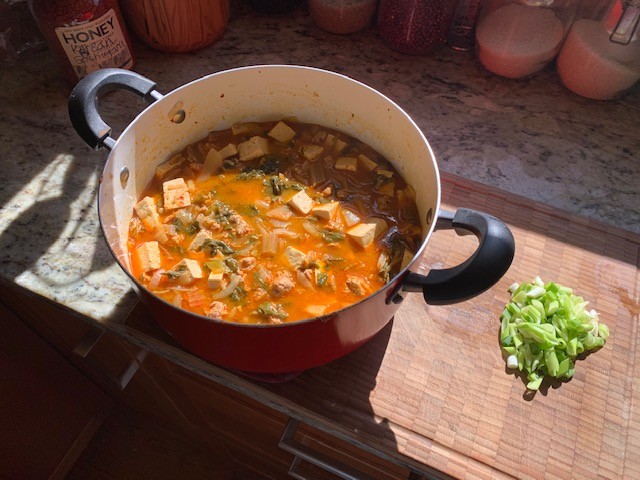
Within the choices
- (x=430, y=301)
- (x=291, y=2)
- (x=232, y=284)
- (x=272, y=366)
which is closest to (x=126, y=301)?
(x=232, y=284)

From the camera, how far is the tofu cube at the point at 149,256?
0.94 meters

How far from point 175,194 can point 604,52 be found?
1138 millimetres

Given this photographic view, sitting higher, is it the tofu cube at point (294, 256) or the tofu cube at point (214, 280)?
the tofu cube at point (294, 256)

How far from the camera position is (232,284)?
→ 0.93 m

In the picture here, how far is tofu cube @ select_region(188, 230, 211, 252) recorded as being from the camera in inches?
39.0

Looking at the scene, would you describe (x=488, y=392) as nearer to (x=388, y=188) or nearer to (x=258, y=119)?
(x=388, y=188)

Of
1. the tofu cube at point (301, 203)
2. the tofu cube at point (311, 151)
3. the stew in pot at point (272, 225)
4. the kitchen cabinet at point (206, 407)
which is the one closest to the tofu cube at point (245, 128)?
the stew in pot at point (272, 225)

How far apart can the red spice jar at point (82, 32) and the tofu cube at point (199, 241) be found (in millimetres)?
632

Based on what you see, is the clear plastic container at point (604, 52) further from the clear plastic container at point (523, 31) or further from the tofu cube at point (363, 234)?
the tofu cube at point (363, 234)

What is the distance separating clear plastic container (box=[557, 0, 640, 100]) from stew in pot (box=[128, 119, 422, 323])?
27.3 inches

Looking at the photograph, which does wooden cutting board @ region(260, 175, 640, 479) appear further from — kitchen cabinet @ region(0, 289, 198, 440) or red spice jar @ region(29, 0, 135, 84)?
red spice jar @ region(29, 0, 135, 84)

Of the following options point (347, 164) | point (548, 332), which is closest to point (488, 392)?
point (548, 332)

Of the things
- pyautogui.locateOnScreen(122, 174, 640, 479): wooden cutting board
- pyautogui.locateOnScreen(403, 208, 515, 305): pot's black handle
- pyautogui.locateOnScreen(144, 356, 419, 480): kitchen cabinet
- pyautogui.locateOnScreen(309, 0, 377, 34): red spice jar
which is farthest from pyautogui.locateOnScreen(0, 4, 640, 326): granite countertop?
pyautogui.locateOnScreen(403, 208, 515, 305): pot's black handle

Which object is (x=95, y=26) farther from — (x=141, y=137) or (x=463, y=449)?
(x=463, y=449)
